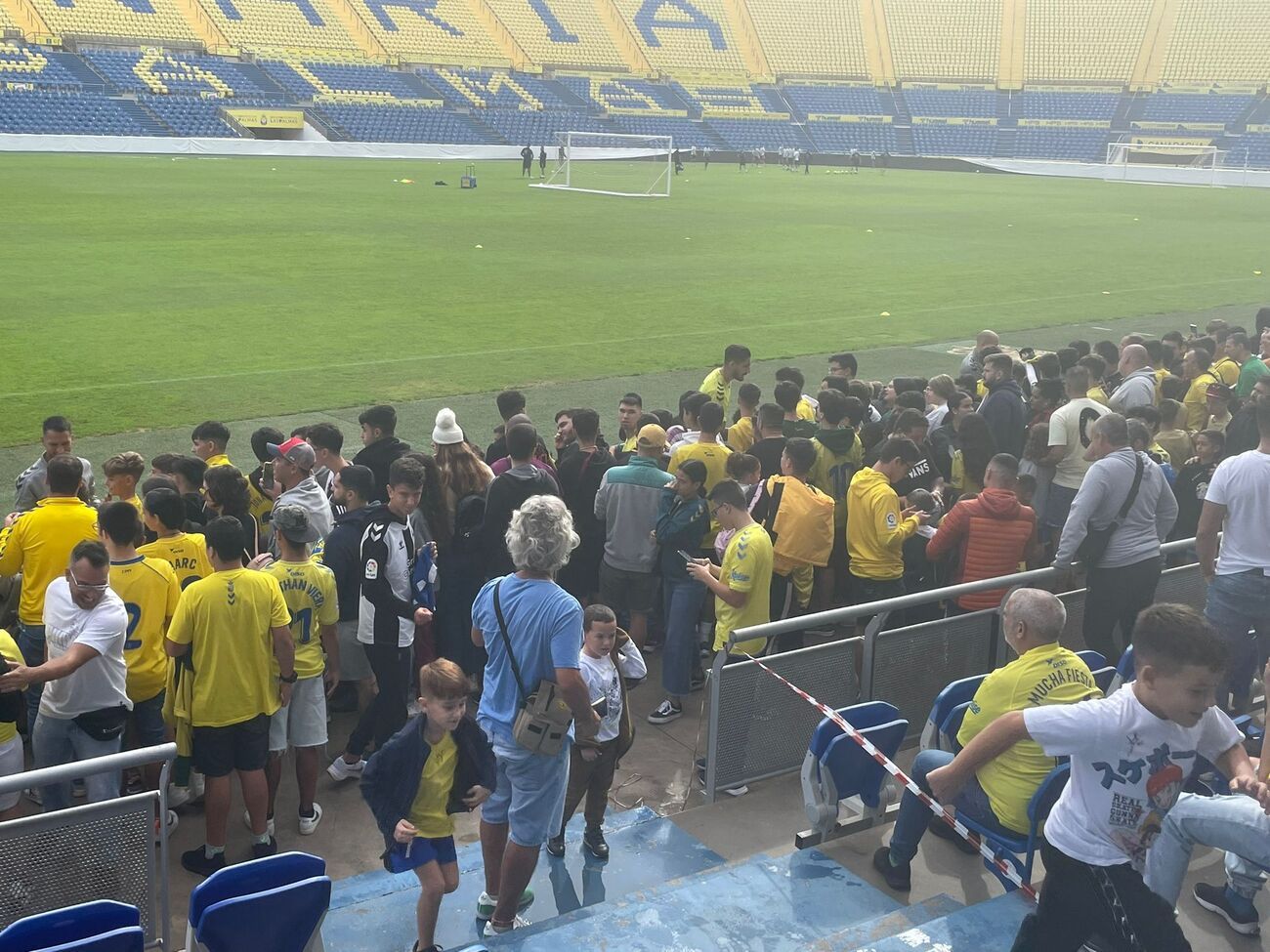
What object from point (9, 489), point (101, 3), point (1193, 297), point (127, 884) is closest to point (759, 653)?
point (127, 884)

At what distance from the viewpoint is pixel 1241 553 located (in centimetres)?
626

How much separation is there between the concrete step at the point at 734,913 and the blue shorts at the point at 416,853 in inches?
15.5

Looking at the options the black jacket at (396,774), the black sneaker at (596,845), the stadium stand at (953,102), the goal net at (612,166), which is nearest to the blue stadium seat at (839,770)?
the black sneaker at (596,845)

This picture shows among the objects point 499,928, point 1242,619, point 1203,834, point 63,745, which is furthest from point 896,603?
point 63,745

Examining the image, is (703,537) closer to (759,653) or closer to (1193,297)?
(759,653)

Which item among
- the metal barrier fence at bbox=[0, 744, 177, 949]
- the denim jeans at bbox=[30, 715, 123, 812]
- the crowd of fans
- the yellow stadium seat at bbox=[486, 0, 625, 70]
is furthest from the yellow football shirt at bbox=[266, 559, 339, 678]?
the yellow stadium seat at bbox=[486, 0, 625, 70]

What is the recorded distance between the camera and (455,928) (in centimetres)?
518

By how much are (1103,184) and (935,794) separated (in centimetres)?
5916

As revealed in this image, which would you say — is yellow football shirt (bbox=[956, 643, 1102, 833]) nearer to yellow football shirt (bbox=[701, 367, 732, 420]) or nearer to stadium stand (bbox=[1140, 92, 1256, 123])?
yellow football shirt (bbox=[701, 367, 732, 420])

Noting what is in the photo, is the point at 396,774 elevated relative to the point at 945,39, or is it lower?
lower

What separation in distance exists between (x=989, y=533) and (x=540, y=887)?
3.38 m

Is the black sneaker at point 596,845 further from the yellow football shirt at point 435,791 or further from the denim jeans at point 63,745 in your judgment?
the denim jeans at point 63,745

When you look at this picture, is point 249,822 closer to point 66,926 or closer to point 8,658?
point 8,658

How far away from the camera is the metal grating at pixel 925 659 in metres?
6.44
